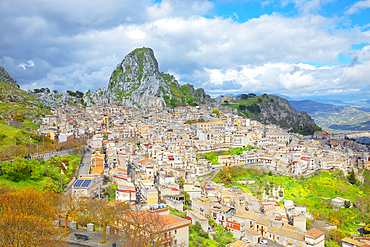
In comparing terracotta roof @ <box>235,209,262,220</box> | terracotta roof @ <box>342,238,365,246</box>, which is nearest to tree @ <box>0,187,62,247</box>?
terracotta roof @ <box>235,209,262,220</box>

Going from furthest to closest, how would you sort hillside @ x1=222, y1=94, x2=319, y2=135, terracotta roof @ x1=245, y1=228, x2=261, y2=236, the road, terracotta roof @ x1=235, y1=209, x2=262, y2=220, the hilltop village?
hillside @ x1=222, y1=94, x2=319, y2=135
the road
terracotta roof @ x1=235, y1=209, x2=262, y2=220
terracotta roof @ x1=245, y1=228, x2=261, y2=236
the hilltop village

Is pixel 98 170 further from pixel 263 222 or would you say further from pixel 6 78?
pixel 6 78

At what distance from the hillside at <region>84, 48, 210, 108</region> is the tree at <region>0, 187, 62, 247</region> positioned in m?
89.1

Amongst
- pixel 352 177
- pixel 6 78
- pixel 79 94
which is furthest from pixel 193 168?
pixel 6 78

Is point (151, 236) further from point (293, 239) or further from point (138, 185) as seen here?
point (293, 239)

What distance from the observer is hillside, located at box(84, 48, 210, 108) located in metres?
110

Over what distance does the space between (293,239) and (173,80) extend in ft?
371

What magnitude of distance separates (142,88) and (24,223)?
99.7 metres

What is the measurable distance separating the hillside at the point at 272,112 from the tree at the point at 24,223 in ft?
352

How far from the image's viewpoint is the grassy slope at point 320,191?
135 feet

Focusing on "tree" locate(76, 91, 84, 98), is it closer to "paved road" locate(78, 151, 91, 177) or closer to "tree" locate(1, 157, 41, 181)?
"paved road" locate(78, 151, 91, 177)

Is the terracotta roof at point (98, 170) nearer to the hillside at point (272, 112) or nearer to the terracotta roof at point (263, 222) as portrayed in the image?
the terracotta roof at point (263, 222)

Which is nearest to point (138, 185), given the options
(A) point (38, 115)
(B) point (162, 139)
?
(B) point (162, 139)

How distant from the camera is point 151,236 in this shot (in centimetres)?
1706
